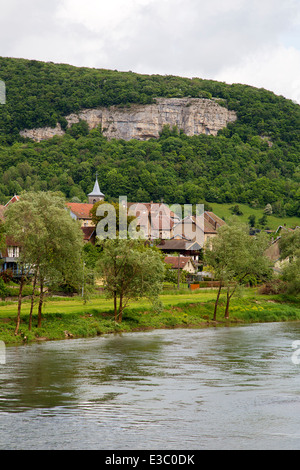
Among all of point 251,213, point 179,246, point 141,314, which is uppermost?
point 251,213

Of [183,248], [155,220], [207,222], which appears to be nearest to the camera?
[183,248]

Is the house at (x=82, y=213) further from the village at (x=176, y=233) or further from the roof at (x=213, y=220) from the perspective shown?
the roof at (x=213, y=220)

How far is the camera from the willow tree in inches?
1725

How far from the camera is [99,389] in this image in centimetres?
3022

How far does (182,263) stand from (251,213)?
80.9 m

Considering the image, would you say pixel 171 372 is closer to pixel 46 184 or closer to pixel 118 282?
pixel 118 282

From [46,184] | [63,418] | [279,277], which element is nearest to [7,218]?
[63,418]

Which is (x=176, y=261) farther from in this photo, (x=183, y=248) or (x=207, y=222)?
(x=207, y=222)

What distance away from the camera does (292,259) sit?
272 ft

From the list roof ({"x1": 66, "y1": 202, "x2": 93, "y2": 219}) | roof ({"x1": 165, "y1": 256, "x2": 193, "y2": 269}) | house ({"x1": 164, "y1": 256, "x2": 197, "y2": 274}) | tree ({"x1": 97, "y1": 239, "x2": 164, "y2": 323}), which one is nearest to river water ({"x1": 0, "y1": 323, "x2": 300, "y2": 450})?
tree ({"x1": 97, "y1": 239, "x2": 164, "y2": 323})

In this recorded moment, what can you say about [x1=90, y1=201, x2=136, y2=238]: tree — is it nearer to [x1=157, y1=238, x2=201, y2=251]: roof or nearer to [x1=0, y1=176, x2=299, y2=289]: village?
[x1=0, y1=176, x2=299, y2=289]: village

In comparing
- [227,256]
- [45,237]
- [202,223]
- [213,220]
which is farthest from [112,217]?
[45,237]

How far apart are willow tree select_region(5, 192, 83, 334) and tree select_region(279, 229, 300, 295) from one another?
114ft

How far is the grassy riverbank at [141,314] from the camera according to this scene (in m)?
46.9
